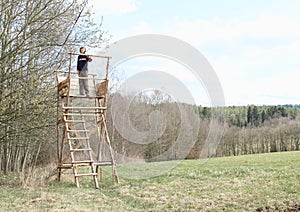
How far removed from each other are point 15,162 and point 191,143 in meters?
13.3

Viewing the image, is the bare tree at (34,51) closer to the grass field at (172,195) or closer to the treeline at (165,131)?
the grass field at (172,195)

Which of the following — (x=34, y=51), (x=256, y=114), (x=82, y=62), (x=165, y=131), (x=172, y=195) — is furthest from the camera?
(x=256, y=114)

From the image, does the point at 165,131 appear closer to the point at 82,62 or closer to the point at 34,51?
the point at 82,62

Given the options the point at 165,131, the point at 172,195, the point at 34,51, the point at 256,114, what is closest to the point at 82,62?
the point at 34,51

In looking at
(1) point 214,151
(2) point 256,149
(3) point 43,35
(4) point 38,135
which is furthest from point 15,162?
(2) point 256,149

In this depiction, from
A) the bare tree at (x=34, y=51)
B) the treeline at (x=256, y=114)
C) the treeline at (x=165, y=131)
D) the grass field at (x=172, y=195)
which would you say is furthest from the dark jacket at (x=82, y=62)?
the treeline at (x=256, y=114)

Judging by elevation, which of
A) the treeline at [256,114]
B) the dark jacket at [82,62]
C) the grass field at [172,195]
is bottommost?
the grass field at [172,195]

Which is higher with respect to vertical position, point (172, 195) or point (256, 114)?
point (256, 114)

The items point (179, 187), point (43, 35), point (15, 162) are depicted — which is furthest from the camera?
point (15, 162)

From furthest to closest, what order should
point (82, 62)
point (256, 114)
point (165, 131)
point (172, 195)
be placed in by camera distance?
point (256, 114) < point (165, 131) < point (82, 62) < point (172, 195)

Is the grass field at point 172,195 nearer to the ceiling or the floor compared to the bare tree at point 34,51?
nearer to the floor

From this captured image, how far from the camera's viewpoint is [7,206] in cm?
745

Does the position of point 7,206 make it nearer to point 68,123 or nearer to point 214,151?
→ point 68,123

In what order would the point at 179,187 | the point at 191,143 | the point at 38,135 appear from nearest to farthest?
the point at 179,187
the point at 38,135
the point at 191,143
